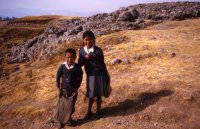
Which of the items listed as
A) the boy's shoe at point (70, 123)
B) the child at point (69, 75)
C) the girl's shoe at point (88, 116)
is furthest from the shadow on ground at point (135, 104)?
the child at point (69, 75)

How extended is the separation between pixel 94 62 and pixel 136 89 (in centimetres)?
204

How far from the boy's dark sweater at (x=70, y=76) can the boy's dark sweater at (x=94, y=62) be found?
0.19 metres

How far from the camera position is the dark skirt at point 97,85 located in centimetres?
601

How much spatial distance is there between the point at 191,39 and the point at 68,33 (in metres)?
7.50

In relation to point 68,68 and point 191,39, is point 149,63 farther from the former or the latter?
point 68,68

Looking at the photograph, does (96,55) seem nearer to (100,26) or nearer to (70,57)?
(70,57)

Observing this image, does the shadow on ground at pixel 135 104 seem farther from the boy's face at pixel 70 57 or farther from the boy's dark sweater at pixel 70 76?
the boy's face at pixel 70 57

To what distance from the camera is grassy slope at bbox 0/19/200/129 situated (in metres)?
6.25

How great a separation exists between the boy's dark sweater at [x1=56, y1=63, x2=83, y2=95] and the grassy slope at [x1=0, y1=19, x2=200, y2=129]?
973 millimetres

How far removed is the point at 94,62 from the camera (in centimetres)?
595

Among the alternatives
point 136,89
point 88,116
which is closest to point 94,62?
point 88,116

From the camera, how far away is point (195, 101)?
6.50 meters

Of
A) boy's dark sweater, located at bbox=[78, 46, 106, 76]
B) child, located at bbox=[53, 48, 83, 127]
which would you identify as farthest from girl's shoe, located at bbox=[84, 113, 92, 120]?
boy's dark sweater, located at bbox=[78, 46, 106, 76]

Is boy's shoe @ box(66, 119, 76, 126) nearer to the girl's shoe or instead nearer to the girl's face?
the girl's shoe
